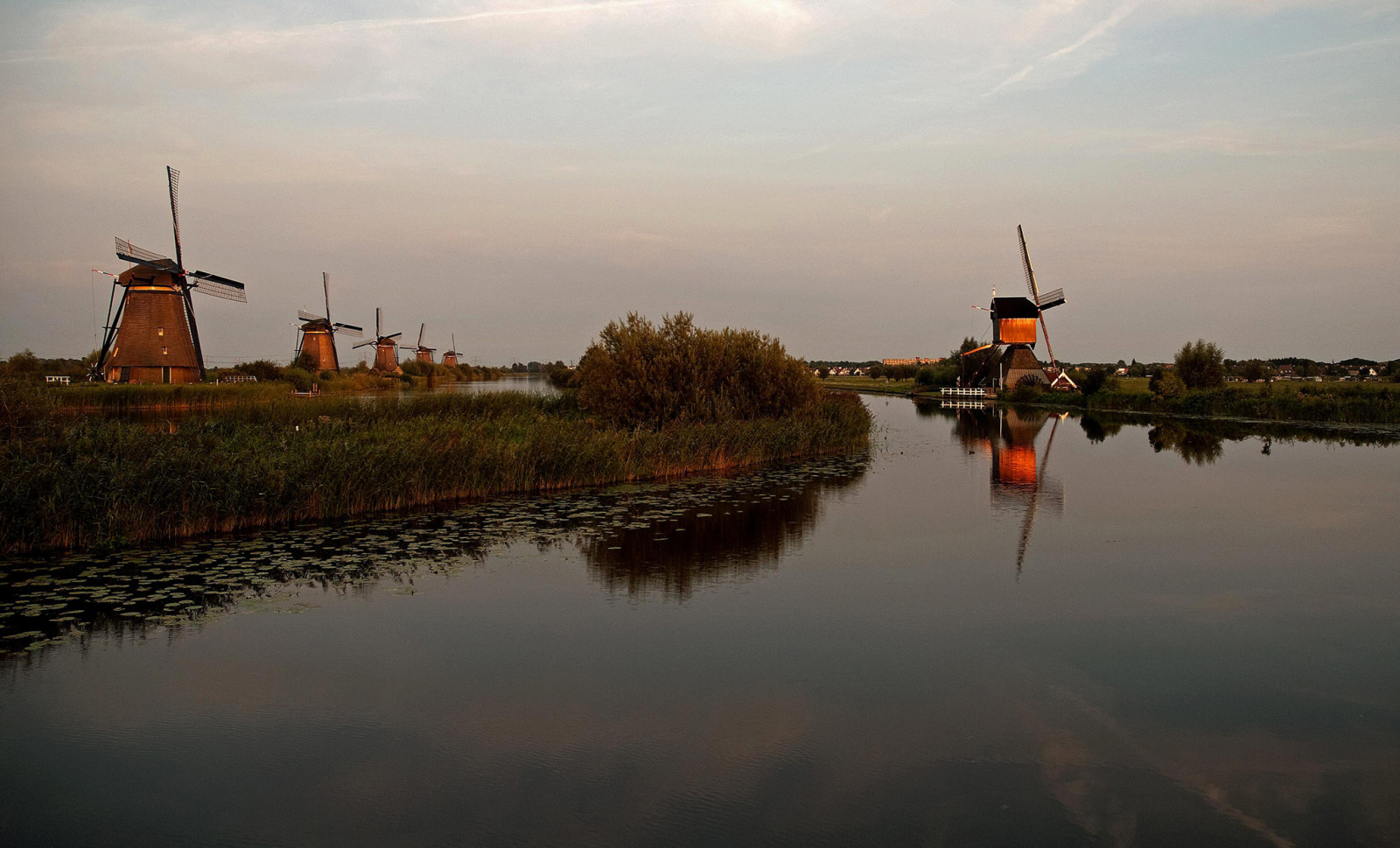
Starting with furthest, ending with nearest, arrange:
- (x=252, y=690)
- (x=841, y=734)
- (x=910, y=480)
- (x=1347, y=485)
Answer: (x=910, y=480), (x=1347, y=485), (x=252, y=690), (x=841, y=734)

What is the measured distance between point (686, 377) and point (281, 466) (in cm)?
1030

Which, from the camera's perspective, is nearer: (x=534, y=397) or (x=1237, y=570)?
(x=1237, y=570)

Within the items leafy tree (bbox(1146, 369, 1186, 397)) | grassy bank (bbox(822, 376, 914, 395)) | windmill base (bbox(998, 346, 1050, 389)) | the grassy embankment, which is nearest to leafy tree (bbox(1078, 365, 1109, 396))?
the grassy embankment

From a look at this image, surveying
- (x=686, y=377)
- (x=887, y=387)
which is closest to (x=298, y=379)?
(x=686, y=377)

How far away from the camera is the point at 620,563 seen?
9594mm

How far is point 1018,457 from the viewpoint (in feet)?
71.6

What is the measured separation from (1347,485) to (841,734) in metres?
15.3

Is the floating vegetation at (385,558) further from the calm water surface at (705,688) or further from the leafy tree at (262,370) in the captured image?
the leafy tree at (262,370)

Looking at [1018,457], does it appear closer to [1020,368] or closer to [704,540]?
[704,540]

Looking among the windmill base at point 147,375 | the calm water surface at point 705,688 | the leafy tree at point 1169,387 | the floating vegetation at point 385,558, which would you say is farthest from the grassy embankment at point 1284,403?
the windmill base at point 147,375

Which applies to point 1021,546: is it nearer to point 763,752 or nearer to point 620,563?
point 620,563

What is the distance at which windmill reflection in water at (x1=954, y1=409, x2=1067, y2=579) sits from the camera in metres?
14.0

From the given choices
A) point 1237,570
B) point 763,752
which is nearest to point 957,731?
point 763,752

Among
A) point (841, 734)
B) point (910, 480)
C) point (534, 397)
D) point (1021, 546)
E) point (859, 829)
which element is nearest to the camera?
point (859, 829)
